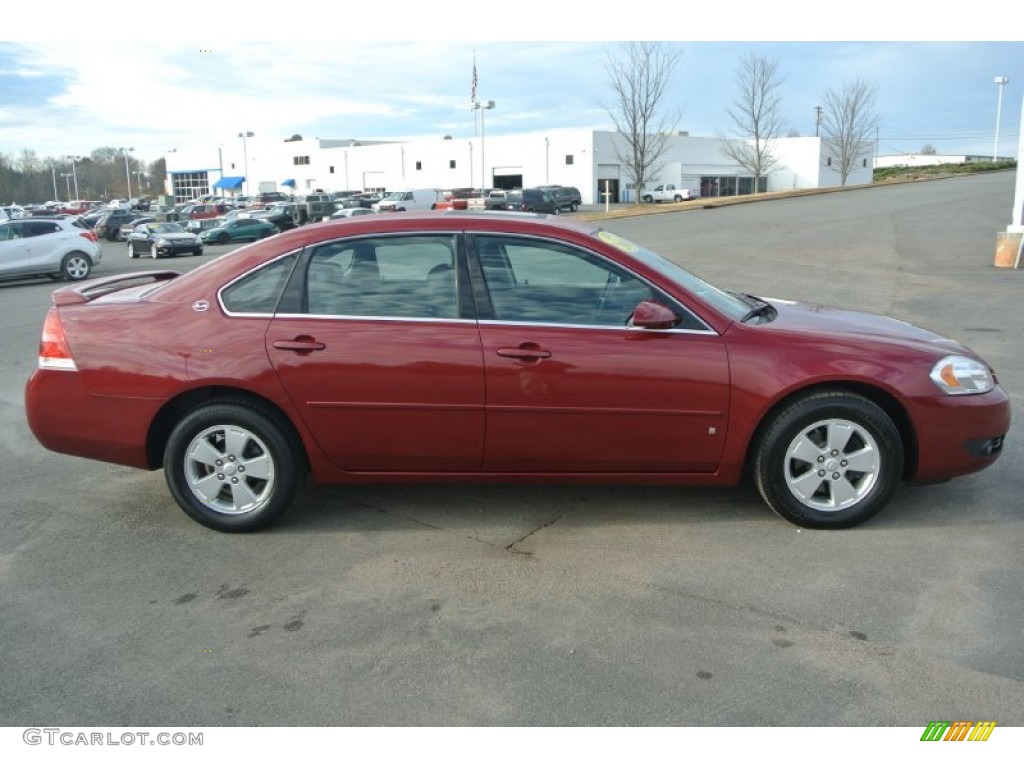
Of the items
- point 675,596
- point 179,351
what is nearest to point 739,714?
point 675,596

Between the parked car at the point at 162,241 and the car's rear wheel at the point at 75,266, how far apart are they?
10.1 meters

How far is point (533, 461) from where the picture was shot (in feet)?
14.4

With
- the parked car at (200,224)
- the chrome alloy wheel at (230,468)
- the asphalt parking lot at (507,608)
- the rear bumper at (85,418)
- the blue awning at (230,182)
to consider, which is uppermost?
the blue awning at (230,182)

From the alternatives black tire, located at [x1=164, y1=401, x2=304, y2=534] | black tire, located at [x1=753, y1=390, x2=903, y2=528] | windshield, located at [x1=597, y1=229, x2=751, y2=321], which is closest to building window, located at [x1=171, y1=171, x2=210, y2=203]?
black tire, located at [x1=164, y1=401, x2=304, y2=534]

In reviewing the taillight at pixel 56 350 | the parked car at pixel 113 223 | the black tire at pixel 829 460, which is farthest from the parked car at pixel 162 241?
the black tire at pixel 829 460

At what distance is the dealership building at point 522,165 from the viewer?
73312 millimetres

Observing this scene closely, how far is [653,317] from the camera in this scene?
4.20 meters

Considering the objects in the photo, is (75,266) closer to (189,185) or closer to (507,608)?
(507,608)

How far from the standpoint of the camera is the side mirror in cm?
421

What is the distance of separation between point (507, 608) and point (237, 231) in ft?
132

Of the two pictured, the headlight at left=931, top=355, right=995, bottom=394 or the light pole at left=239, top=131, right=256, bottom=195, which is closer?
the headlight at left=931, top=355, right=995, bottom=394

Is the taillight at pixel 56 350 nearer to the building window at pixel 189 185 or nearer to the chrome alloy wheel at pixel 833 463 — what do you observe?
the chrome alloy wheel at pixel 833 463
